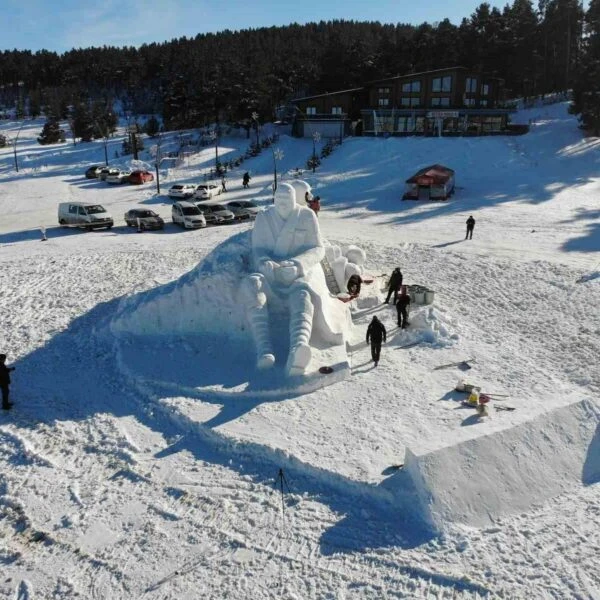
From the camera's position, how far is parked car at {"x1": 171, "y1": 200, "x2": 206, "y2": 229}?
29422 millimetres

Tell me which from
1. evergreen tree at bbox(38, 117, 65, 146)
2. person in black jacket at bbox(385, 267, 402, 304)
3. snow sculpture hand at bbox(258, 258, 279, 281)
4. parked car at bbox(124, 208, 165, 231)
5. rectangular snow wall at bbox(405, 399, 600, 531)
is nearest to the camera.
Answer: rectangular snow wall at bbox(405, 399, 600, 531)

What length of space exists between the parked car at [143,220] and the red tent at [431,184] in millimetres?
14854

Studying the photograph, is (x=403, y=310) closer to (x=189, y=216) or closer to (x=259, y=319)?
(x=259, y=319)

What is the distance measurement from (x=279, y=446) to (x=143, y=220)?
22.0 m

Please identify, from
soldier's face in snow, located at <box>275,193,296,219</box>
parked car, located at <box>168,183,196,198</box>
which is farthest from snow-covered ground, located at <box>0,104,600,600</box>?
parked car, located at <box>168,183,196,198</box>

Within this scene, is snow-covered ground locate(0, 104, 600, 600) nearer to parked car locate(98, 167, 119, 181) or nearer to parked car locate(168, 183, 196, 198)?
parked car locate(168, 183, 196, 198)

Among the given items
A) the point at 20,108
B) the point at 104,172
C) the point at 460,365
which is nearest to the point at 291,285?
the point at 460,365

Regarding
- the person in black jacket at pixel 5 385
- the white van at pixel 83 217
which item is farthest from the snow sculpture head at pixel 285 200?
the white van at pixel 83 217

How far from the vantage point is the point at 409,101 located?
2095 inches

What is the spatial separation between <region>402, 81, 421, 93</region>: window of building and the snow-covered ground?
34.5 m

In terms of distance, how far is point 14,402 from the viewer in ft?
39.8

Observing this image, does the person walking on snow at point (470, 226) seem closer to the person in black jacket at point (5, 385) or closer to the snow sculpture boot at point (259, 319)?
the snow sculpture boot at point (259, 319)

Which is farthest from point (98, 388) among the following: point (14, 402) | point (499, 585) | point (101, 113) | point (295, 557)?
point (101, 113)

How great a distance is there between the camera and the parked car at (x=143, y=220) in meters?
29.3
